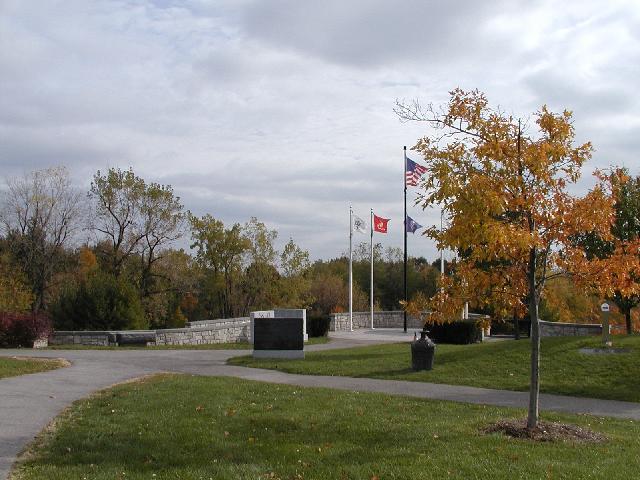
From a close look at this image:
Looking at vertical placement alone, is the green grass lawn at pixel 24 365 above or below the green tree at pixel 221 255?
below

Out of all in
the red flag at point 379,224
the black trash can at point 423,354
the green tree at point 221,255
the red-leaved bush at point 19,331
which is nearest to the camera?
the black trash can at point 423,354

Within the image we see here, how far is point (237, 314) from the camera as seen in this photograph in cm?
5147

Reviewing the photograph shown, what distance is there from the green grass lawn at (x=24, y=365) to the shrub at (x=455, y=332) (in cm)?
1415

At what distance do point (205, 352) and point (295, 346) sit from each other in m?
4.15

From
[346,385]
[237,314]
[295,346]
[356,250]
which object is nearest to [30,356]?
[295,346]

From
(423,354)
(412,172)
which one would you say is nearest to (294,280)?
(412,172)

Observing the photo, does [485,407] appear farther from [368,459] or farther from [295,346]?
[295,346]

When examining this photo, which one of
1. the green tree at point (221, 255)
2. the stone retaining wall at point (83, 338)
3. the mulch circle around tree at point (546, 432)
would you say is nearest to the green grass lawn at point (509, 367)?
the mulch circle around tree at point (546, 432)

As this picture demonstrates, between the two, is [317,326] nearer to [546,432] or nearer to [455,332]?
[455,332]

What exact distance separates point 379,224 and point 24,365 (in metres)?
25.9

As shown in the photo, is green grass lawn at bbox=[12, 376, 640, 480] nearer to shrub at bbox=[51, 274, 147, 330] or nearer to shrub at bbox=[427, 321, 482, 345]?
shrub at bbox=[427, 321, 482, 345]

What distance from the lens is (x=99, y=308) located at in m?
31.3

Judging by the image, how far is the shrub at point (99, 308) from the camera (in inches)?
1240

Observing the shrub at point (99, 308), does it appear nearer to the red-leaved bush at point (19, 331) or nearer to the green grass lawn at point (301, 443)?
the red-leaved bush at point (19, 331)
